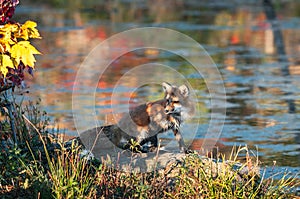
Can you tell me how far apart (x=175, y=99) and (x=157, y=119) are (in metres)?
0.31

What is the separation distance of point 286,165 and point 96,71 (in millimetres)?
9702

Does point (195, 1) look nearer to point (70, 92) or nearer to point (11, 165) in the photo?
point (70, 92)

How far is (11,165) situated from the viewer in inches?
302

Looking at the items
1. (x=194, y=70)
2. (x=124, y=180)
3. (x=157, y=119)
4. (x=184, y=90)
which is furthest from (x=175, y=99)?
(x=194, y=70)

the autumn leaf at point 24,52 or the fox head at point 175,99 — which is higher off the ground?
the autumn leaf at point 24,52

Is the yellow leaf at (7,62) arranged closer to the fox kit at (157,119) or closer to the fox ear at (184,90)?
the fox kit at (157,119)

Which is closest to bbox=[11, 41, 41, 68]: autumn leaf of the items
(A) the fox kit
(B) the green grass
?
(B) the green grass

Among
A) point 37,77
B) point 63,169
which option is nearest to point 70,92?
point 37,77

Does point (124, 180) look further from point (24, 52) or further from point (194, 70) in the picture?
point (194, 70)

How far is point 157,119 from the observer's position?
8922 mm

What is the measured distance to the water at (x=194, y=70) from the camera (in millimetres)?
12266

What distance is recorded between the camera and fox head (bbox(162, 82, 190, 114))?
8828 mm

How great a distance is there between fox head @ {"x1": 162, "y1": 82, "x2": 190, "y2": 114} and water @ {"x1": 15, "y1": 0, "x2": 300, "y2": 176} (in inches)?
61.9

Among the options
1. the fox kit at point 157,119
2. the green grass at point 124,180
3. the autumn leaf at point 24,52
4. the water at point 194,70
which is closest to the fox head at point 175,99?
the fox kit at point 157,119
